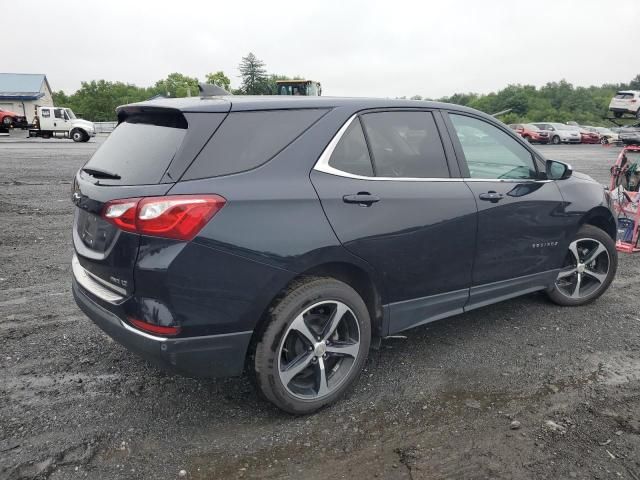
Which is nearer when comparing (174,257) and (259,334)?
(174,257)

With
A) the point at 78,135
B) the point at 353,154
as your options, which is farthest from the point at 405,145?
the point at 78,135

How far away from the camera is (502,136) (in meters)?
3.94

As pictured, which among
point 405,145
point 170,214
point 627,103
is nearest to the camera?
point 170,214

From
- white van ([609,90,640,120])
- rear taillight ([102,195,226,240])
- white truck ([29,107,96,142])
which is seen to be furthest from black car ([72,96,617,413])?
white van ([609,90,640,120])

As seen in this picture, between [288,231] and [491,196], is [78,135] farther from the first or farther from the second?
[288,231]

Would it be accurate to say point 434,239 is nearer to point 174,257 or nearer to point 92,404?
point 174,257

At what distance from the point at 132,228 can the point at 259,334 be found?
841 millimetres

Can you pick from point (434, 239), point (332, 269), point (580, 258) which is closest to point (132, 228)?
point (332, 269)

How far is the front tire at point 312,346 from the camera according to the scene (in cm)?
269

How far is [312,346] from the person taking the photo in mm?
2857

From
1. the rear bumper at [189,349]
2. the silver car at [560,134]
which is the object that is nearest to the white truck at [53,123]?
the rear bumper at [189,349]

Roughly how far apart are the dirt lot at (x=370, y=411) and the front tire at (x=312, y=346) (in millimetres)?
162

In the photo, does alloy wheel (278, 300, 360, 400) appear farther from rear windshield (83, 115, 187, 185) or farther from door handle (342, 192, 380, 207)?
rear windshield (83, 115, 187, 185)

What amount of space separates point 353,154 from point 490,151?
54.1 inches
